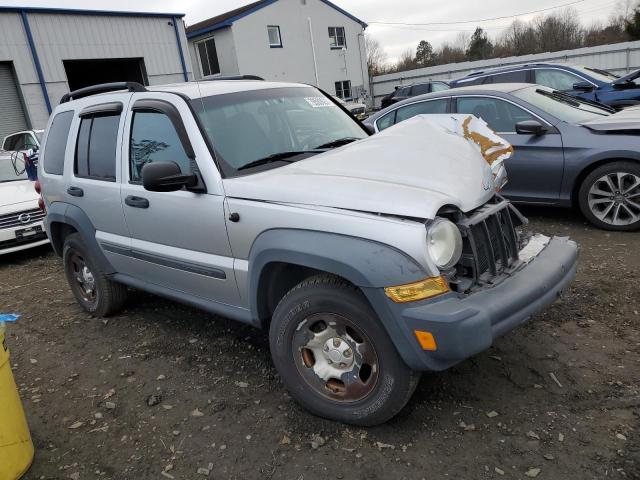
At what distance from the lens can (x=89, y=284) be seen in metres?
4.91

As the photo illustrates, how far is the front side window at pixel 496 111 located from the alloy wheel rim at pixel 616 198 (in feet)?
3.61

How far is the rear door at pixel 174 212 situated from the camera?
325 centimetres

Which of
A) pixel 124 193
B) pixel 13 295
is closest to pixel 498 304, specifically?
pixel 124 193

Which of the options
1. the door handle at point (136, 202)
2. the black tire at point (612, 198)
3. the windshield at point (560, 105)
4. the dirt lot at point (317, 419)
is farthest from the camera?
the windshield at point (560, 105)

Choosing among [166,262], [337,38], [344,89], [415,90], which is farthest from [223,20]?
[166,262]

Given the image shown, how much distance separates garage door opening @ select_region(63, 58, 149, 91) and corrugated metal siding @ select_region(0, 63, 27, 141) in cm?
324

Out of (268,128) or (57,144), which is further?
(57,144)

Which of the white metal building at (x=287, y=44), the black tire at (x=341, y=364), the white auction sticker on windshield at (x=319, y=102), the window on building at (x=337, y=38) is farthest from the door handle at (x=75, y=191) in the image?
the window on building at (x=337, y=38)

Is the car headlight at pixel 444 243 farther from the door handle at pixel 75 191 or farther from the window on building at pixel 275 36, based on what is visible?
the window on building at pixel 275 36

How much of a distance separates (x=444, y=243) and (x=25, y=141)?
13.9 m

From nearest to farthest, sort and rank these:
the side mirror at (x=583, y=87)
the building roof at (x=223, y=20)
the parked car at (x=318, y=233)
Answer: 1. the parked car at (x=318, y=233)
2. the side mirror at (x=583, y=87)
3. the building roof at (x=223, y=20)

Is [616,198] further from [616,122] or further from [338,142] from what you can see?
[338,142]

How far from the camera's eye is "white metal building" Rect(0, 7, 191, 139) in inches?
706

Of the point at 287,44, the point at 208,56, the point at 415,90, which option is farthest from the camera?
the point at 287,44
